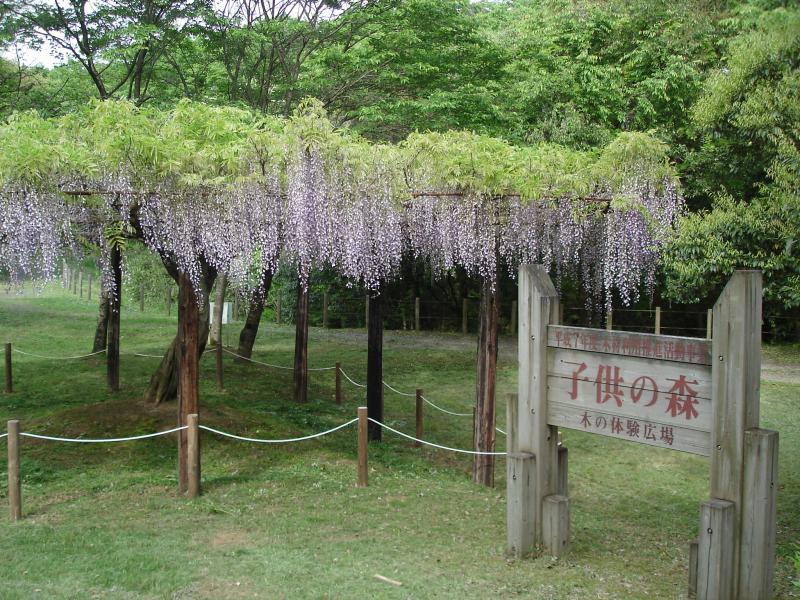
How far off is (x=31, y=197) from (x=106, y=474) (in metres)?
2.80

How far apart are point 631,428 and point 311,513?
2.87m

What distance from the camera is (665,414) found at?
4.59 meters

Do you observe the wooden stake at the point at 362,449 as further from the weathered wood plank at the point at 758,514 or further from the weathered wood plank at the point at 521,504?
the weathered wood plank at the point at 758,514

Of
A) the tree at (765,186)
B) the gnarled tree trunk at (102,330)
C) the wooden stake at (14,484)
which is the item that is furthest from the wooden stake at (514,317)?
the wooden stake at (14,484)

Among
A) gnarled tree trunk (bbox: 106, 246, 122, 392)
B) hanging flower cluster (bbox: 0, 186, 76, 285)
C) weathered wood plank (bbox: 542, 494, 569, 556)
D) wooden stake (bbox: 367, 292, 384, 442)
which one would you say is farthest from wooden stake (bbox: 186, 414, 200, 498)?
gnarled tree trunk (bbox: 106, 246, 122, 392)

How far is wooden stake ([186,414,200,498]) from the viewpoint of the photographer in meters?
6.64

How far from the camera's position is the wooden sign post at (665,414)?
13.8 feet

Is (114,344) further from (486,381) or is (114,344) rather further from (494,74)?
(494,74)

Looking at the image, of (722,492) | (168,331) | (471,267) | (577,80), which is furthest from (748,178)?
(168,331)

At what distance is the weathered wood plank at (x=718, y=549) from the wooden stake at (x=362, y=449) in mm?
3442

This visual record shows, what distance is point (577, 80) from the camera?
14.6 meters

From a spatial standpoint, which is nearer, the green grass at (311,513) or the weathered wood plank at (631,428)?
the weathered wood plank at (631,428)

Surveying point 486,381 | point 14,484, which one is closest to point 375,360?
point 486,381

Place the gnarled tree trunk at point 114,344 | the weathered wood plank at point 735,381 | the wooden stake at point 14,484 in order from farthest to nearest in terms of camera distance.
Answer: the gnarled tree trunk at point 114,344 → the wooden stake at point 14,484 → the weathered wood plank at point 735,381
